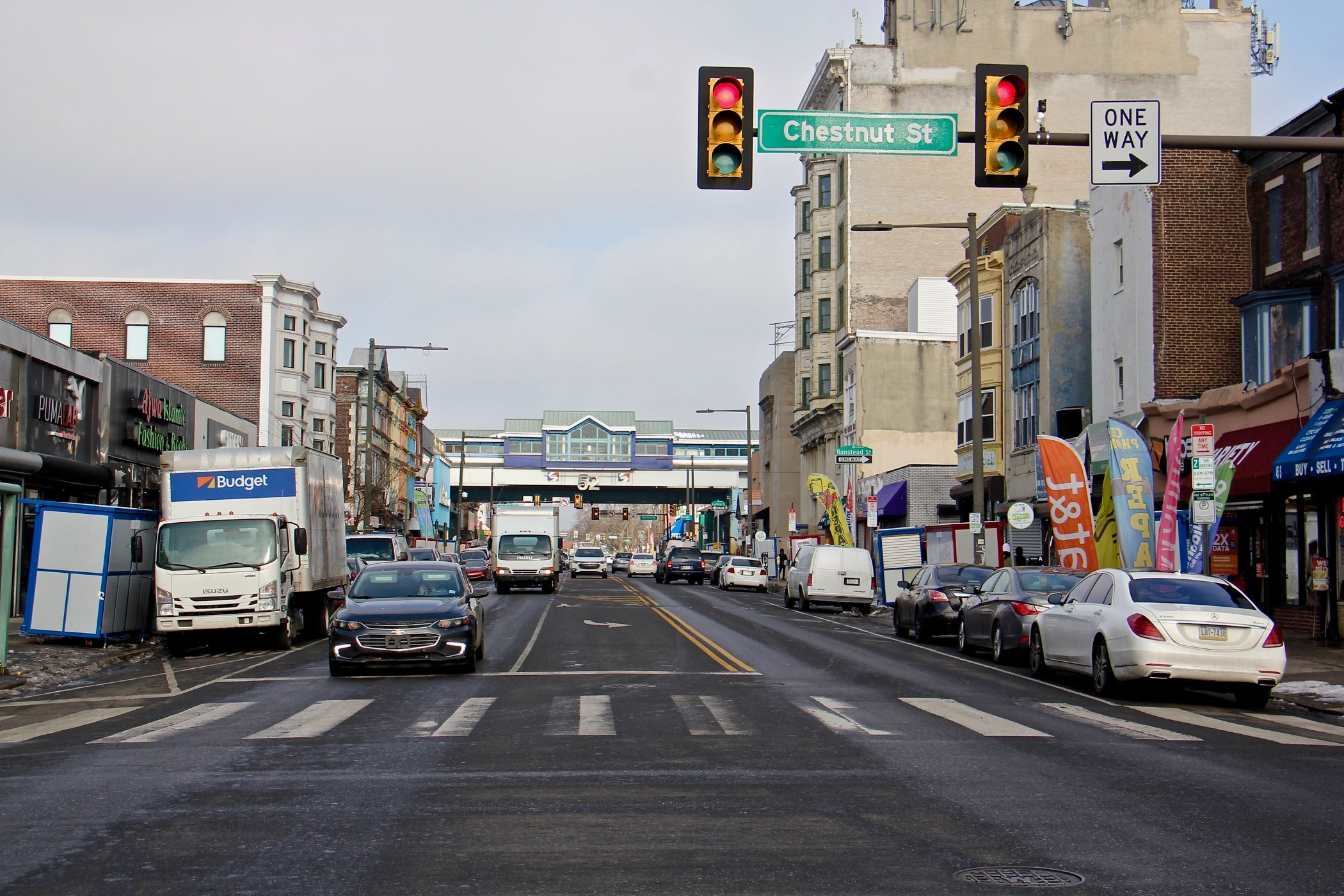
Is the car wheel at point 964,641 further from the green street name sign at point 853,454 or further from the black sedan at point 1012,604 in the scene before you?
the green street name sign at point 853,454

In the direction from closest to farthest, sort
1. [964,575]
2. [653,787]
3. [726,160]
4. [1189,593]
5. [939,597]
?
[653,787] < [726,160] < [1189,593] < [939,597] < [964,575]

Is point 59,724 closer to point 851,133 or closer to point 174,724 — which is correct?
point 174,724

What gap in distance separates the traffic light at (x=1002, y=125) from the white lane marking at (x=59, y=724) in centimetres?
1039

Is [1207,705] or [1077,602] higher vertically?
[1077,602]

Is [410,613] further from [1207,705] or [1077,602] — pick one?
[1207,705]

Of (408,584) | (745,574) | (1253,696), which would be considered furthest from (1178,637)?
(745,574)

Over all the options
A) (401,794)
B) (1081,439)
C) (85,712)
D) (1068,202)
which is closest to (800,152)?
(401,794)

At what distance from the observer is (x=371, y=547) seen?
37188 millimetres

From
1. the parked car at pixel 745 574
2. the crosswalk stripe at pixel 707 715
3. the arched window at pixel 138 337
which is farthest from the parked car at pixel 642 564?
the crosswalk stripe at pixel 707 715

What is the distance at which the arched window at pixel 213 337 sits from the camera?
60844 millimetres

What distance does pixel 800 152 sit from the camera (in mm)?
14594

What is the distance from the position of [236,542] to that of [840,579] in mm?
20796

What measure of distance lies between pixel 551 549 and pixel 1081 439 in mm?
20294

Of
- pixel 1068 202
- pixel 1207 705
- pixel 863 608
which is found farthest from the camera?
pixel 1068 202
